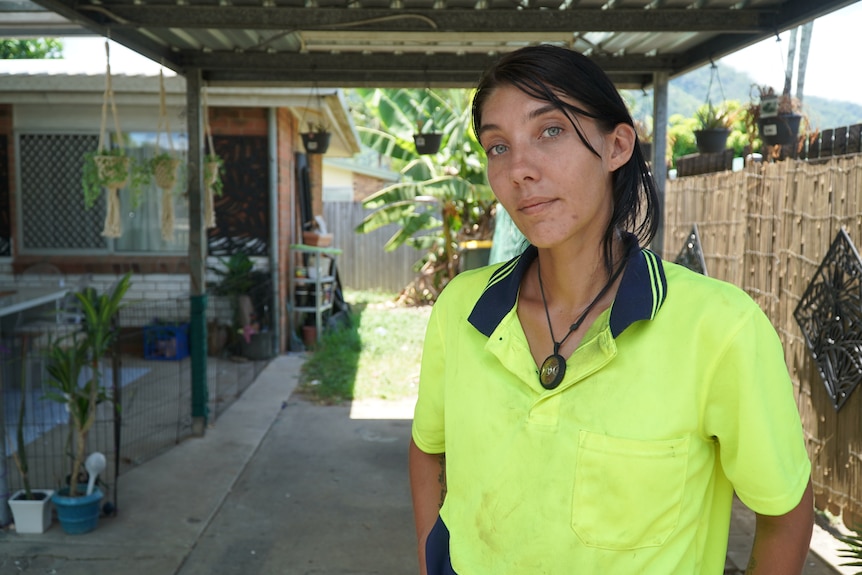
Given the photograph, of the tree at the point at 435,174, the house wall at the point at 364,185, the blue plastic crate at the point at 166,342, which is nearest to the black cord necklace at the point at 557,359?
the blue plastic crate at the point at 166,342

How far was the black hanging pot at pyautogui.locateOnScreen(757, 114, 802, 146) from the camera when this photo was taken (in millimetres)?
6457

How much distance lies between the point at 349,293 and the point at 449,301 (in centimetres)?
1820

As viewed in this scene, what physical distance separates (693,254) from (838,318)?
8.81 feet

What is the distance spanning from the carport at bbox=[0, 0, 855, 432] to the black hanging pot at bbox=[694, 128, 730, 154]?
40.7 inches

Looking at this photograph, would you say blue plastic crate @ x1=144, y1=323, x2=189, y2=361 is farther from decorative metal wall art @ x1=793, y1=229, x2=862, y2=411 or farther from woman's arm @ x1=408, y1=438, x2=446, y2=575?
woman's arm @ x1=408, y1=438, x2=446, y2=575

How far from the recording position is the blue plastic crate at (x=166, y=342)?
10.3 m

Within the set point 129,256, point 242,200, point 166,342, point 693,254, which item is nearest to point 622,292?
point 693,254

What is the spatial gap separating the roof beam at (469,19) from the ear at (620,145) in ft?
12.6

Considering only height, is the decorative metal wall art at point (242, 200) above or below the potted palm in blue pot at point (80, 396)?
above

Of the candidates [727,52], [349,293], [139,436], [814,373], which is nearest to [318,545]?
[139,436]

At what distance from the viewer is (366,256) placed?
20.2 metres

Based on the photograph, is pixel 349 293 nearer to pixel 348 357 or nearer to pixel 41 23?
pixel 348 357

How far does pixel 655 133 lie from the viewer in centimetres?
654

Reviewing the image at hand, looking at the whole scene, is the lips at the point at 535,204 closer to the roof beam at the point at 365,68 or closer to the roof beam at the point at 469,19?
the roof beam at the point at 469,19
